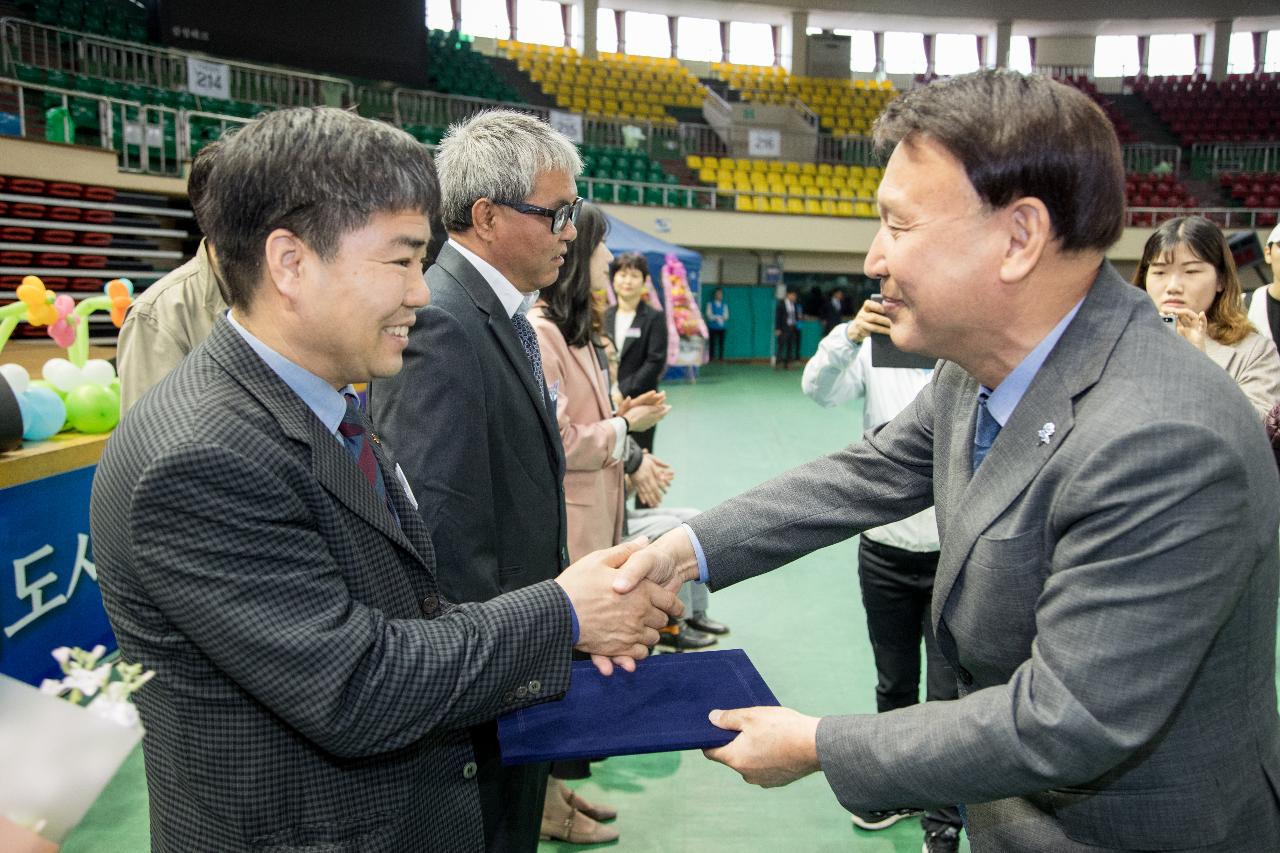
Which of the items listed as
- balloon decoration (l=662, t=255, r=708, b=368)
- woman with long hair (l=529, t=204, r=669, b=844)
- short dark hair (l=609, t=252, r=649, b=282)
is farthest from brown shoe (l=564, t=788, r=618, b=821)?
balloon decoration (l=662, t=255, r=708, b=368)

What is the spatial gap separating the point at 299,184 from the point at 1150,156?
952 inches

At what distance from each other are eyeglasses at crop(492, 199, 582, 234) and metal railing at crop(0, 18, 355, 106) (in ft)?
35.0

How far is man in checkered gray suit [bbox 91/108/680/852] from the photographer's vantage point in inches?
41.9

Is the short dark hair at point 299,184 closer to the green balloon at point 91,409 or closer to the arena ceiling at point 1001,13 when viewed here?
the green balloon at point 91,409

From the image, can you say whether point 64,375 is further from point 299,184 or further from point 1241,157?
point 1241,157

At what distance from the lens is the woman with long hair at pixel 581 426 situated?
2.84m

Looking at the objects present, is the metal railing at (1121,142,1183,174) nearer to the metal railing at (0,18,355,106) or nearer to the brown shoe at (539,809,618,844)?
the metal railing at (0,18,355,106)

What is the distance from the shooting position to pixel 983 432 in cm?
136

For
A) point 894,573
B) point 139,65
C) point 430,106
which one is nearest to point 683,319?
point 430,106

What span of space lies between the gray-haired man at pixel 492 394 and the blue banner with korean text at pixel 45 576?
6.60ft

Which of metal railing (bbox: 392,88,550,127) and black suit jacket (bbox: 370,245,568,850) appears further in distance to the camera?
metal railing (bbox: 392,88,550,127)

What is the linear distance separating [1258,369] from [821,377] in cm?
138

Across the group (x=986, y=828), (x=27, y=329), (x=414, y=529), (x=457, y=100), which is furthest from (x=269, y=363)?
(x=457, y=100)

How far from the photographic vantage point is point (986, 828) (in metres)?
1.37
